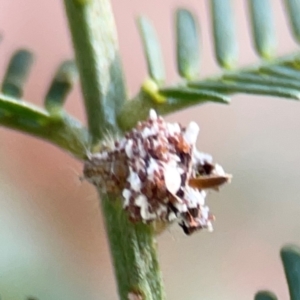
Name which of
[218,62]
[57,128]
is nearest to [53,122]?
[57,128]

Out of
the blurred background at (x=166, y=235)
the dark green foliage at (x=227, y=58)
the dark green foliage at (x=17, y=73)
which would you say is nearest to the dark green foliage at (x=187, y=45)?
the dark green foliage at (x=227, y=58)

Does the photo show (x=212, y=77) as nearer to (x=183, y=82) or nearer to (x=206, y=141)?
(x=183, y=82)

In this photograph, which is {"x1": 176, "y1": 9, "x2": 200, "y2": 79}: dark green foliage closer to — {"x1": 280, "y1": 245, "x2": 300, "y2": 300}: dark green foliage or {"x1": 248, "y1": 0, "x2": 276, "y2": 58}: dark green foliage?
{"x1": 248, "y1": 0, "x2": 276, "y2": 58}: dark green foliage

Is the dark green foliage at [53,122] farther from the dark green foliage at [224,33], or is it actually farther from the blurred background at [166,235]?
the blurred background at [166,235]

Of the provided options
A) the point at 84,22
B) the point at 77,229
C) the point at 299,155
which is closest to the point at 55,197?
the point at 77,229

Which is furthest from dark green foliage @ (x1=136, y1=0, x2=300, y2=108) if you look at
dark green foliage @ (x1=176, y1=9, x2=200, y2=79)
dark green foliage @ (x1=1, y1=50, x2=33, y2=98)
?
dark green foliage @ (x1=1, y1=50, x2=33, y2=98)

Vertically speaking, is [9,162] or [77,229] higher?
[9,162]

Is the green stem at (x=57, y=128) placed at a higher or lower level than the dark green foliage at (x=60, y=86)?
lower
